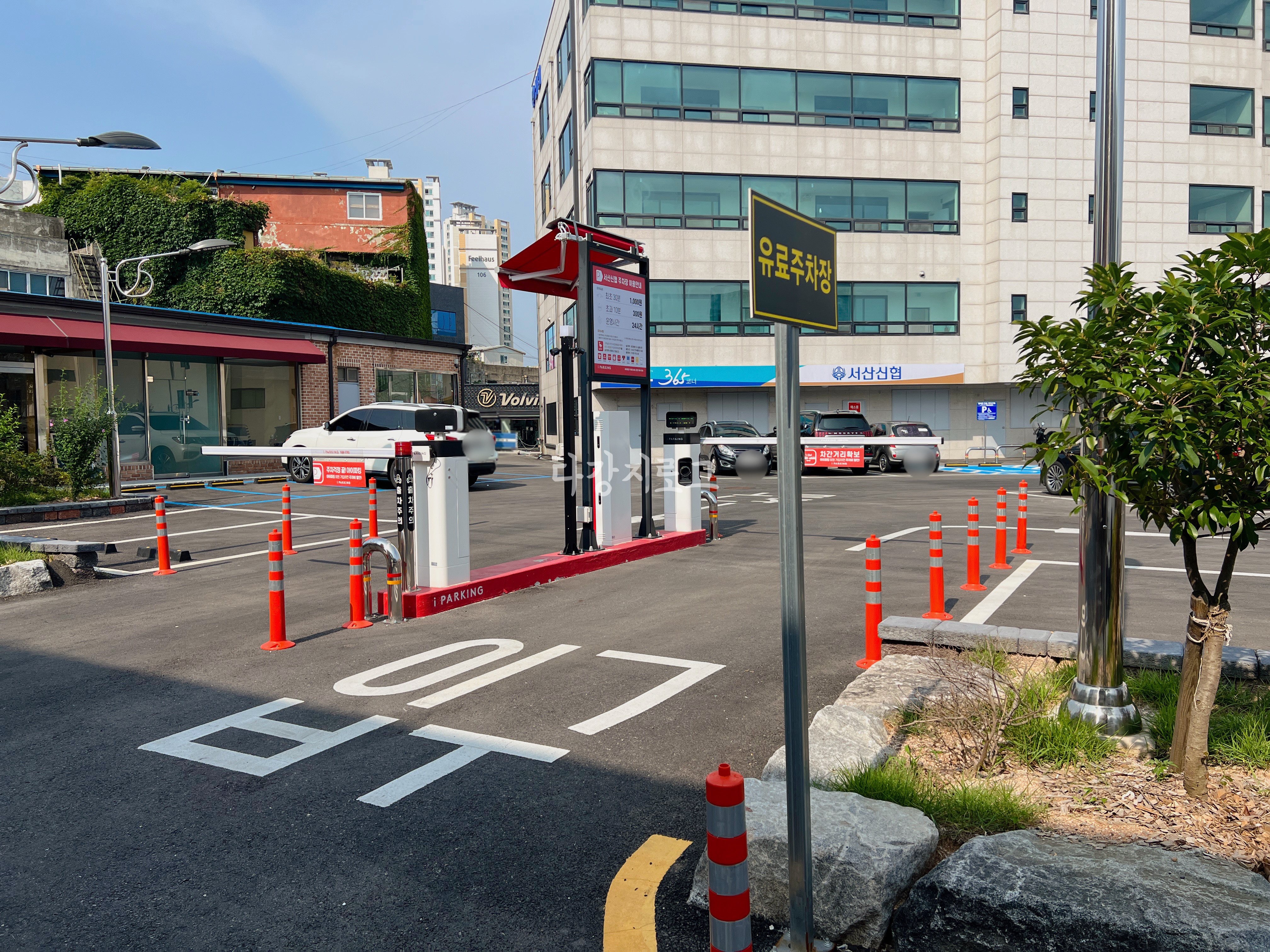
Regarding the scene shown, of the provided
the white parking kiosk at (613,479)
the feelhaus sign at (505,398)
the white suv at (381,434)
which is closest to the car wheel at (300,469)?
the white suv at (381,434)

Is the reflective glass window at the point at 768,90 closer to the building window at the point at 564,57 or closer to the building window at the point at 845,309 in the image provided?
the building window at the point at 564,57

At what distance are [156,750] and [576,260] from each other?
8.07 metres

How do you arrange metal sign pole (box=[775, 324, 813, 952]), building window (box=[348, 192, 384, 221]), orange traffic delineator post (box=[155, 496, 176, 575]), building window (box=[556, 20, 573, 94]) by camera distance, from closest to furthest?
1. metal sign pole (box=[775, 324, 813, 952])
2. orange traffic delineator post (box=[155, 496, 176, 575])
3. building window (box=[556, 20, 573, 94])
4. building window (box=[348, 192, 384, 221])

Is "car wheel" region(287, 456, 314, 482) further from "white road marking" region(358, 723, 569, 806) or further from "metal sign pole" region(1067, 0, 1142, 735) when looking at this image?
"metal sign pole" region(1067, 0, 1142, 735)

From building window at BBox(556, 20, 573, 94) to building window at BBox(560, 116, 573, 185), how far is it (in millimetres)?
1969

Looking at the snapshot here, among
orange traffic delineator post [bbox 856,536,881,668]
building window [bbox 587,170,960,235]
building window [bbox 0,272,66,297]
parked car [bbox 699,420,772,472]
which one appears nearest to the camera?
orange traffic delineator post [bbox 856,536,881,668]

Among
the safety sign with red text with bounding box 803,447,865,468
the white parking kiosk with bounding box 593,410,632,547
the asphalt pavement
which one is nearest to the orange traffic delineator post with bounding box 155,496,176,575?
the asphalt pavement

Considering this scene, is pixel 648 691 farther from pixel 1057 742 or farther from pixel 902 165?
pixel 902 165

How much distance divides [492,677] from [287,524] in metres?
7.14

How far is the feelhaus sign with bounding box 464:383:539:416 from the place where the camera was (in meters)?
54.4

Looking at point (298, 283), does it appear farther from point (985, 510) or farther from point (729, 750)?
point (729, 750)

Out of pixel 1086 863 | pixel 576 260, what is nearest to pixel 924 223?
pixel 576 260

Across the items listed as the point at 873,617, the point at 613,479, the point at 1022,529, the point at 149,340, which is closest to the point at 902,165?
the point at 149,340

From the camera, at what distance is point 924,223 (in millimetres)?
38562
